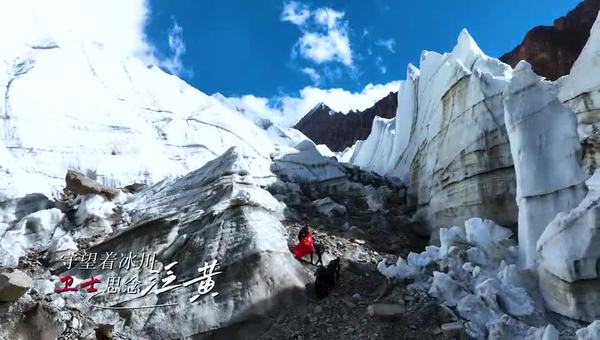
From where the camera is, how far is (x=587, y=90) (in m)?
12.5

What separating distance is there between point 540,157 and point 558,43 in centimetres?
4671

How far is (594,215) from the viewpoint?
752cm

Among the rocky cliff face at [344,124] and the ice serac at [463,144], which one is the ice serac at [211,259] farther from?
the rocky cliff face at [344,124]

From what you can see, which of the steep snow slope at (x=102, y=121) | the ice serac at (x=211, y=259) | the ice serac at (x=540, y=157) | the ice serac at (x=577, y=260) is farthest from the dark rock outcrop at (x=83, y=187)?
the ice serac at (x=577, y=260)

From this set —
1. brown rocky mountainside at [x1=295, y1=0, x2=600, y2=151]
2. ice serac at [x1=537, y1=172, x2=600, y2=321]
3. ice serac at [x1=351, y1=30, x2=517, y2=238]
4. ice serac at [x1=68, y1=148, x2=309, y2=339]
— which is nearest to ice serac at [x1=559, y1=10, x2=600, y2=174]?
ice serac at [x1=351, y1=30, x2=517, y2=238]

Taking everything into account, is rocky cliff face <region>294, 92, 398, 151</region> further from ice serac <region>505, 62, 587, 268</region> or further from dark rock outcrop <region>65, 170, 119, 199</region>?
ice serac <region>505, 62, 587, 268</region>

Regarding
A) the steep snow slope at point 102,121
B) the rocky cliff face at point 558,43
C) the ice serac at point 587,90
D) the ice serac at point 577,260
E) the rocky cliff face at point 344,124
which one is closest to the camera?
the ice serac at point 577,260

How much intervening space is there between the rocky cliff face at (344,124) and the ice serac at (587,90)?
57991 millimetres

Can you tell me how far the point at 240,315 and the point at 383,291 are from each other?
2.83 m

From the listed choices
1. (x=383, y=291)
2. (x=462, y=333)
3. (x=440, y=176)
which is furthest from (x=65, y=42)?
(x=462, y=333)

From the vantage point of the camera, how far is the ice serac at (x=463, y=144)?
1375 centimetres

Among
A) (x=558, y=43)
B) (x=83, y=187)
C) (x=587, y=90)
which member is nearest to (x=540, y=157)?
(x=587, y=90)

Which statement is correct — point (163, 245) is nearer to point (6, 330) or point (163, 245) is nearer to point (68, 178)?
point (6, 330)

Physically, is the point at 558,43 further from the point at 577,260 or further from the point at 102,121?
the point at 577,260
